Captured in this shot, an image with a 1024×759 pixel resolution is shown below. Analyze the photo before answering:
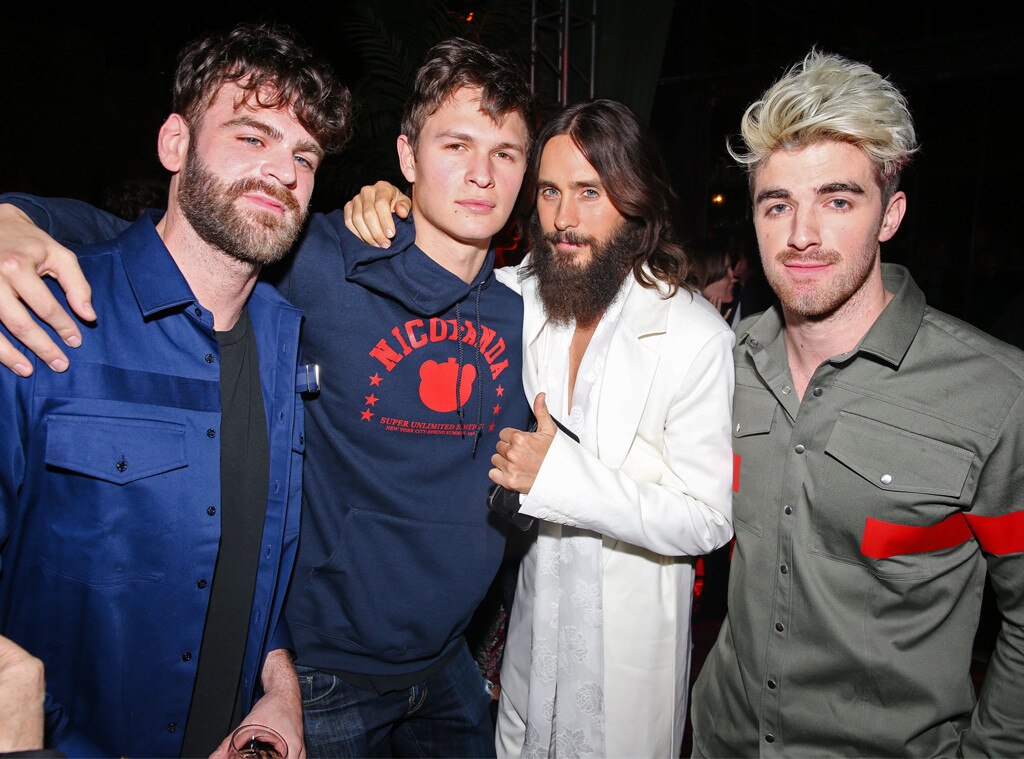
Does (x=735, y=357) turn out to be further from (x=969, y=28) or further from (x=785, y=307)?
(x=969, y=28)

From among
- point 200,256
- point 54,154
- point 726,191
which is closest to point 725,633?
point 200,256

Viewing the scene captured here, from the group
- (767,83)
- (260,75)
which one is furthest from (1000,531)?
(767,83)

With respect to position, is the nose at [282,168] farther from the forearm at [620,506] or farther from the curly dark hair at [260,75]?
the forearm at [620,506]

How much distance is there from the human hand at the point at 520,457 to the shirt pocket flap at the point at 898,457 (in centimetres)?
74

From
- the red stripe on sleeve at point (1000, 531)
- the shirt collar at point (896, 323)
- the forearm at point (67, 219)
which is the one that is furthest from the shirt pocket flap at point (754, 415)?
the forearm at point (67, 219)

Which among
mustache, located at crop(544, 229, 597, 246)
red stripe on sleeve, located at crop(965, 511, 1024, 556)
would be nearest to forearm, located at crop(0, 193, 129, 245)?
mustache, located at crop(544, 229, 597, 246)

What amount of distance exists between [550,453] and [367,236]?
0.85 m

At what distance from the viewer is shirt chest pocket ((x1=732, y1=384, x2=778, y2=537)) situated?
6.36 ft

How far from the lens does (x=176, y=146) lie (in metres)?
1.76

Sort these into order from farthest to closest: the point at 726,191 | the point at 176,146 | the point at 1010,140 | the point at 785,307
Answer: the point at 726,191, the point at 1010,140, the point at 785,307, the point at 176,146

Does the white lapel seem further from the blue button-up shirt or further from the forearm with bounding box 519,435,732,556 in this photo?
the blue button-up shirt

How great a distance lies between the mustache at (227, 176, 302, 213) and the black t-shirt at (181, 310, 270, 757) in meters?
0.36

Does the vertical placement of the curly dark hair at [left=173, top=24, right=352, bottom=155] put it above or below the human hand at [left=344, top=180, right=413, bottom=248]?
above

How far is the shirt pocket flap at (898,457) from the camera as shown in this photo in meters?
1.65
